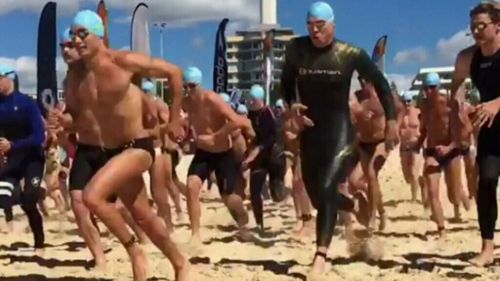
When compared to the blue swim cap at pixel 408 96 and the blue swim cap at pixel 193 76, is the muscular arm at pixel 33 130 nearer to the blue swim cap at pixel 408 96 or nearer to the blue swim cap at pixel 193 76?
the blue swim cap at pixel 193 76

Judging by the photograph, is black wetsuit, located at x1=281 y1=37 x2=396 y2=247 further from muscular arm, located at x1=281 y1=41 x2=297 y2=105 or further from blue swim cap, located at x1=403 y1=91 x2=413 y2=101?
blue swim cap, located at x1=403 y1=91 x2=413 y2=101

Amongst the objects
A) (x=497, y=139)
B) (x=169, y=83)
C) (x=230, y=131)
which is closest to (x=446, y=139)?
(x=230, y=131)

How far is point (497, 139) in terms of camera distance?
6.39 metres

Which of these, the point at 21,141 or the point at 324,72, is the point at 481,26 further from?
the point at 21,141

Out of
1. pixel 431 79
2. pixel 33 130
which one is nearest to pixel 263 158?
pixel 431 79

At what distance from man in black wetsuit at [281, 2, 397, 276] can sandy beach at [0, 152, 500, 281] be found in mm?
533

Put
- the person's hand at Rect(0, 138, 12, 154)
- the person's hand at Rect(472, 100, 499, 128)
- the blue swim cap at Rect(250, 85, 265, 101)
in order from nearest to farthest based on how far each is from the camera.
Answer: the person's hand at Rect(472, 100, 499, 128), the person's hand at Rect(0, 138, 12, 154), the blue swim cap at Rect(250, 85, 265, 101)

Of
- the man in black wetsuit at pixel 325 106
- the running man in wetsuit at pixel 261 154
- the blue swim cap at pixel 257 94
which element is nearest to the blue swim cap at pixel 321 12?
the man in black wetsuit at pixel 325 106

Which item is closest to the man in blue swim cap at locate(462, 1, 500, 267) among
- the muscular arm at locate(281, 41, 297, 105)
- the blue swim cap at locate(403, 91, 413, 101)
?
the muscular arm at locate(281, 41, 297, 105)

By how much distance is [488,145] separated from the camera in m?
6.42

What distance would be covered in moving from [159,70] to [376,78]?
160 cm

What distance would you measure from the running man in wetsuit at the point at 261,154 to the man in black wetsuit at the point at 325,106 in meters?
3.32

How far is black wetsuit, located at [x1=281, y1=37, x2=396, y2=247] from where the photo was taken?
6.13 metres

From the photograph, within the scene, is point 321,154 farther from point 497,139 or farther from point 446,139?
point 446,139
